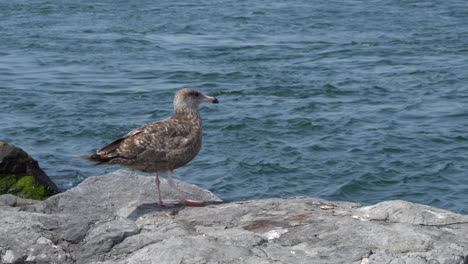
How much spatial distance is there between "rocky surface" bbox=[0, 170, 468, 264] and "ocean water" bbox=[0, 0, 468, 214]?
4707 millimetres

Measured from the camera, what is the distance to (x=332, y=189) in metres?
11.8

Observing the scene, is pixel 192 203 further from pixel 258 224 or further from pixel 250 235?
pixel 250 235

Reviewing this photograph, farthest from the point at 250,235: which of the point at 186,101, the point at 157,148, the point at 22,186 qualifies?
the point at 22,186

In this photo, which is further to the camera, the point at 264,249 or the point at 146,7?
the point at 146,7

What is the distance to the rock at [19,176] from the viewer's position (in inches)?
391

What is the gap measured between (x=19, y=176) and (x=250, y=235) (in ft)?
16.6

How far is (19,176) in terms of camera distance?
A: 10047 mm

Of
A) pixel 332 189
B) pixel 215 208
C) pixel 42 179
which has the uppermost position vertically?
pixel 215 208

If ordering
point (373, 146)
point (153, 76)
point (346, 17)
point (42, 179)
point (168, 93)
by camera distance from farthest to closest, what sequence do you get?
point (346, 17) < point (153, 76) < point (168, 93) < point (373, 146) < point (42, 179)

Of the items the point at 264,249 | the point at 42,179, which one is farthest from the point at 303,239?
the point at 42,179

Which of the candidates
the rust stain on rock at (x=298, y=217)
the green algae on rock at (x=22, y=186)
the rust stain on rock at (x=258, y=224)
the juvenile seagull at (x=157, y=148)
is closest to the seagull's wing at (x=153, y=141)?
the juvenile seagull at (x=157, y=148)

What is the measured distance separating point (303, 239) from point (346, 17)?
19.3 meters

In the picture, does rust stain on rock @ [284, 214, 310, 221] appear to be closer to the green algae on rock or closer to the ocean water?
the green algae on rock

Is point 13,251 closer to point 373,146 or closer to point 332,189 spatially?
point 332,189
